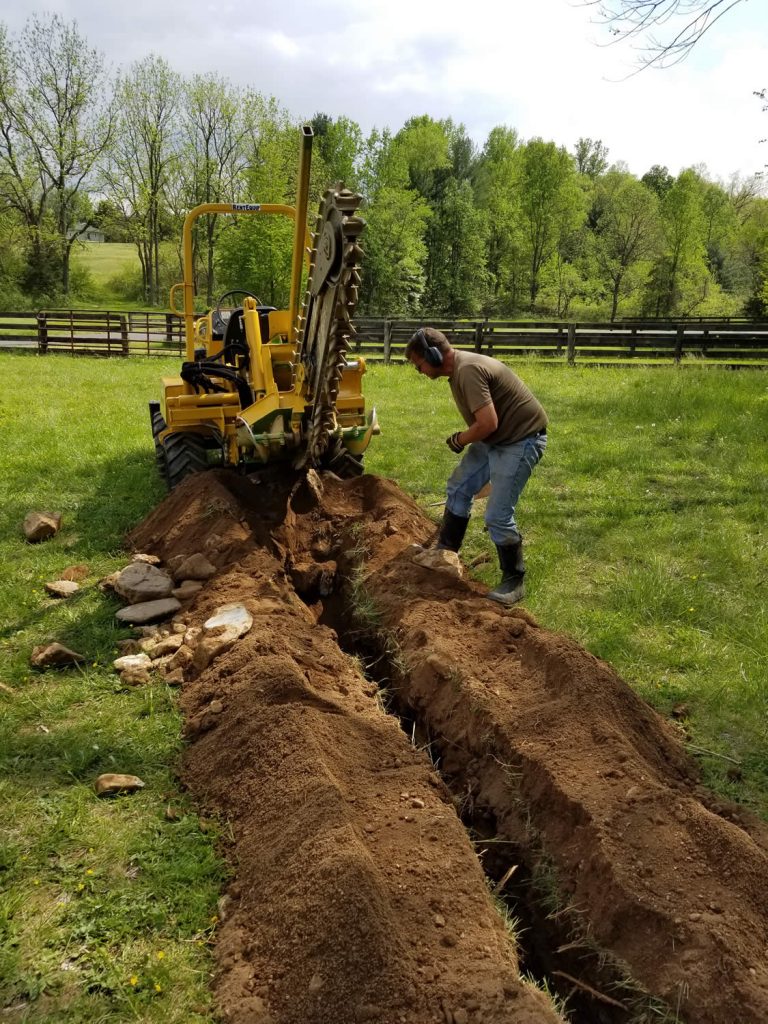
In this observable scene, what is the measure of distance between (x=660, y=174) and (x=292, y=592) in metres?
76.2

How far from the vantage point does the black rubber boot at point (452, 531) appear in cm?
583

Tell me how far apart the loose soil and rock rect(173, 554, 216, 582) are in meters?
0.42

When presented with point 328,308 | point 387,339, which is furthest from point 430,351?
point 387,339

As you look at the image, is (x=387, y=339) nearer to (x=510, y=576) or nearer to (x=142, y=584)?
(x=510, y=576)

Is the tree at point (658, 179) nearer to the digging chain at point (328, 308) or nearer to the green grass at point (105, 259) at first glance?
the green grass at point (105, 259)

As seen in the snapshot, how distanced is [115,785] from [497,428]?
130 inches

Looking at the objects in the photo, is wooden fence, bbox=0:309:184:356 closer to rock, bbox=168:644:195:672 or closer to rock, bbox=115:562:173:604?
rock, bbox=115:562:173:604

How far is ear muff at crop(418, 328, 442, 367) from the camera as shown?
A: 490 cm

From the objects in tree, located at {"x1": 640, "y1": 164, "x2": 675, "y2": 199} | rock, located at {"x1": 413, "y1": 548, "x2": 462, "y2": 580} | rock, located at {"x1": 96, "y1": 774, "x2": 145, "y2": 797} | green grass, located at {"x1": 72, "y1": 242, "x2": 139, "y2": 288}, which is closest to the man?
rock, located at {"x1": 413, "y1": 548, "x2": 462, "y2": 580}

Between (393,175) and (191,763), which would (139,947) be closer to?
(191,763)

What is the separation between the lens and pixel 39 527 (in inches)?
258

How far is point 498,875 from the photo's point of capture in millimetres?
3227

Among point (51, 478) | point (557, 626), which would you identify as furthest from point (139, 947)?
point (51, 478)

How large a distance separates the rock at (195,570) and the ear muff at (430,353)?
225 centimetres
